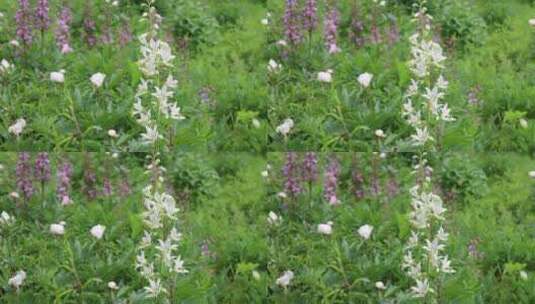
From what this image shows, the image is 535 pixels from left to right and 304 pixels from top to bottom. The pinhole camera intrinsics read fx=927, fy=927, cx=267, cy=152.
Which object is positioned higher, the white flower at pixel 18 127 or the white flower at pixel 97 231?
the white flower at pixel 18 127

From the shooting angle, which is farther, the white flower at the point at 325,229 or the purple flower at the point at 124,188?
the purple flower at the point at 124,188

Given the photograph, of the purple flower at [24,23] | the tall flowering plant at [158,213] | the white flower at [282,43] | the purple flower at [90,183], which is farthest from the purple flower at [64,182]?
the white flower at [282,43]

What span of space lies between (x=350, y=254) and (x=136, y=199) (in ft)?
4.94

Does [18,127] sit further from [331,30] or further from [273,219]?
[331,30]

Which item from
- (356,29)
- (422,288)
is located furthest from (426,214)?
(356,29)

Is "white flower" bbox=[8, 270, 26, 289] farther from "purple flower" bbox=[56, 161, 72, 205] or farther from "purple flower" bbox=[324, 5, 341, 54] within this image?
"purple flower" bbox=[324, 5, 341, 54]

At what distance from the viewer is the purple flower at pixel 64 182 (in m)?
6.39

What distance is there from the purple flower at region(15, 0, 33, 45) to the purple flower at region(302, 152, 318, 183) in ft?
8.06

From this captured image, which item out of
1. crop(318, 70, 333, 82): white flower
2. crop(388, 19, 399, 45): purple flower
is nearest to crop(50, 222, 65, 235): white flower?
crop(318, 70, 333, 82): white flower

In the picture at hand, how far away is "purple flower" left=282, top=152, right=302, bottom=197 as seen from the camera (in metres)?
6.32

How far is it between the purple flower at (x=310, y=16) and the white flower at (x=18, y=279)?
280cm

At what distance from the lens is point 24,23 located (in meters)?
7.23

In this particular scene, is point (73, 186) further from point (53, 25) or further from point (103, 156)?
point (53, 25)

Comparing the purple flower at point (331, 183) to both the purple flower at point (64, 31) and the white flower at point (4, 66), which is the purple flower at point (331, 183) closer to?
the purple flower at point (64, 31)
